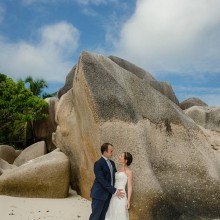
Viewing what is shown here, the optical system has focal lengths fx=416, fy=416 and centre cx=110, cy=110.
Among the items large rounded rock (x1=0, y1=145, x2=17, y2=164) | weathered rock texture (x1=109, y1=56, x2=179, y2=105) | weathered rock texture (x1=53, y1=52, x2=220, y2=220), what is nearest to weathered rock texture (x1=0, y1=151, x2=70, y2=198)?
weathered rock texture (x1=53, y1=52, x2=220, y2=220)

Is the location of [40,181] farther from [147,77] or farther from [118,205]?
[147,77]

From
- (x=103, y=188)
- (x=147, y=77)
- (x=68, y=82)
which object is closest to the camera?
(x=103, y=188)

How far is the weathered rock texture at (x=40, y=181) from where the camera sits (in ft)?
34.7

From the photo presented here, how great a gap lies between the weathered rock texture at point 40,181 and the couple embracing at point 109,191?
4109 mm

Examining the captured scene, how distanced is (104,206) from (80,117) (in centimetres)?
373

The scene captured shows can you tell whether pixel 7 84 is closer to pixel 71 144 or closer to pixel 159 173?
pixel 71 144

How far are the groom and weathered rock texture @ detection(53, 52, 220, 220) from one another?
1.39 meters

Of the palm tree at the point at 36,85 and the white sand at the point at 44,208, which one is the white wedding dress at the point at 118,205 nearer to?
the white sand at the point at 44,208

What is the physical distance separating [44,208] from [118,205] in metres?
3.21

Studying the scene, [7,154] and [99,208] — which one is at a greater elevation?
[7,154]

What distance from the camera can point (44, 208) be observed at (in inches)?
367

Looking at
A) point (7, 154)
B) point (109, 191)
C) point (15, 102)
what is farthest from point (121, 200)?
point (7, 154)

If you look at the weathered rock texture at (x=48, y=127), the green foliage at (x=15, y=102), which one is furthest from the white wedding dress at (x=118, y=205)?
the weathered rock texture at (x=48, y=127)

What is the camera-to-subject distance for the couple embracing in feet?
21.4
